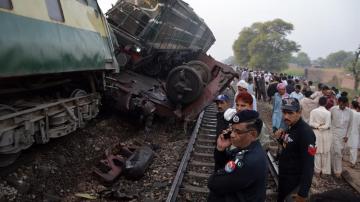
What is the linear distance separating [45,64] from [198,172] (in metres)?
3.30

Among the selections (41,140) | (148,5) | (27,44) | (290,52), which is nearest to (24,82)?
(41,140)

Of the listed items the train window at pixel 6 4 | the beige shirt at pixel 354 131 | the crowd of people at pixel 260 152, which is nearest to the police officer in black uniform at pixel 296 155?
the crowd of people at pixel 260 152

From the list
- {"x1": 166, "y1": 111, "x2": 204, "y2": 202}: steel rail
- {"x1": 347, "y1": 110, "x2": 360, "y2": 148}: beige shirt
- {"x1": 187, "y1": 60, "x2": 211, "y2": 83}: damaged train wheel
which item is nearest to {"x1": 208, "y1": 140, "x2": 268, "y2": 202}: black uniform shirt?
{"x1": 166, "y1": 111, "x2": 204, "y2": 202}: steel rail

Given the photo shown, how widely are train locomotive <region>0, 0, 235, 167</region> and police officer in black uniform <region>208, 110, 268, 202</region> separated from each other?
2.67 m

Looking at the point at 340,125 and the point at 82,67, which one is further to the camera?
the point at 340,125

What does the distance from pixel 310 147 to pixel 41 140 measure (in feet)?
12.5

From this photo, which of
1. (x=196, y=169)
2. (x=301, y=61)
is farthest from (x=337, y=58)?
(x=196, y=169)

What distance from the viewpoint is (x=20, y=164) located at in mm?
5383

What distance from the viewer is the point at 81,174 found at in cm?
609

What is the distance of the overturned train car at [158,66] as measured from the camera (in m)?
9.35

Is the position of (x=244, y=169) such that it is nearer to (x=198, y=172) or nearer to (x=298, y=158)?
(x=298, y=158)

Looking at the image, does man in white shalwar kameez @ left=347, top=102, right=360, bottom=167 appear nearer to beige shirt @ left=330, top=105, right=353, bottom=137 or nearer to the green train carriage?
beige shirt @ left=330, top=105, right=353, bottom=137

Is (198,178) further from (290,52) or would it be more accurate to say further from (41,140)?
(290,52)

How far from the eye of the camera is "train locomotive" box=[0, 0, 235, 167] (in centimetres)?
454
